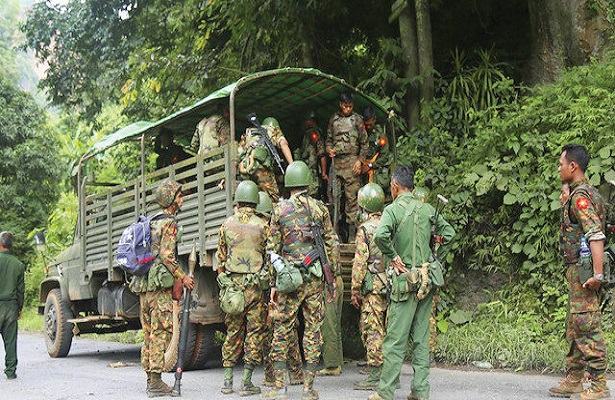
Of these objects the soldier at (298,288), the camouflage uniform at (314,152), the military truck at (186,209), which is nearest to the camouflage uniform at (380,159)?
the military truck at (186,209)

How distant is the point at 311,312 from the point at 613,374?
3.06m

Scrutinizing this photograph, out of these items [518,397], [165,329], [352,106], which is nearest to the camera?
[518,397]

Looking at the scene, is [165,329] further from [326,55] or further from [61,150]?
[61,150]

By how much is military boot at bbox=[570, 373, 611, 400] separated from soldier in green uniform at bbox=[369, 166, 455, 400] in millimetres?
1225

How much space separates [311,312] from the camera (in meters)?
6.35

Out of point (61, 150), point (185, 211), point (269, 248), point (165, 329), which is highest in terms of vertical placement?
point (61, 150)

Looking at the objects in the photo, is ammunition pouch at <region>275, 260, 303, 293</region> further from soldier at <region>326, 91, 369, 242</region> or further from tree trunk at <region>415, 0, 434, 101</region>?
tree trunk at <region>415, 0, 434, 101</region>

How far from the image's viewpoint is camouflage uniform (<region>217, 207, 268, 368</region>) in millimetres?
6762

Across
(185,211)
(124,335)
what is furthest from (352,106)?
(124,335)

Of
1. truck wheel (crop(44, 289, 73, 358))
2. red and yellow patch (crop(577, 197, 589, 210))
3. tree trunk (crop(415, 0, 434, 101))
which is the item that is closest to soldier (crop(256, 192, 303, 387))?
red and yellow patch (crop(577, 197, 589, 210))

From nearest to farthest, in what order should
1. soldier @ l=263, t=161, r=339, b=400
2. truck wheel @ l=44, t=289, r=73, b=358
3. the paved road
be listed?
soldier @ l=263, t=161, r=339, b=400
the paved road
truck wheel @ l=44, t=289, r=73, b=358

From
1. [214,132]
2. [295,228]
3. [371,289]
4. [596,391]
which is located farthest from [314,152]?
[596,391]

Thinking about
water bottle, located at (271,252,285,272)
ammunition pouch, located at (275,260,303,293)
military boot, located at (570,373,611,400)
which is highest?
water bottle, located at (271,252,285,272)

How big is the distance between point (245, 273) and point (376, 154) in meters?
3.43
